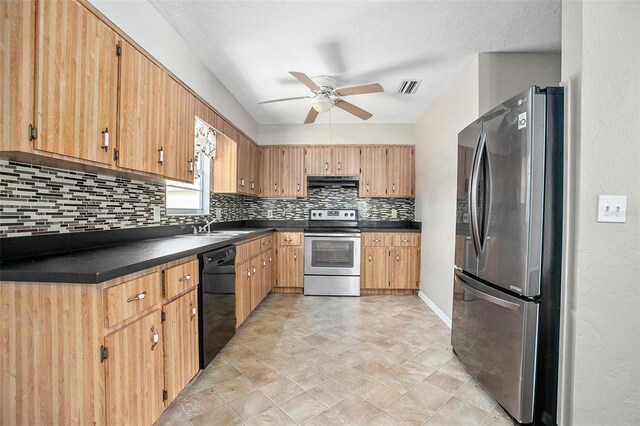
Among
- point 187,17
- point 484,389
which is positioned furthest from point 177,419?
point 187,17

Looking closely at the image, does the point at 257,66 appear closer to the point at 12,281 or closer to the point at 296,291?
the point at 12,281

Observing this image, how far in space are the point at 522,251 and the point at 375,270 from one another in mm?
2563

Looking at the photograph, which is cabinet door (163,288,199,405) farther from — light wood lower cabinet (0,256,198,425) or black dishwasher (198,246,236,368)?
light wood lower cabinet (0,256,198,425)

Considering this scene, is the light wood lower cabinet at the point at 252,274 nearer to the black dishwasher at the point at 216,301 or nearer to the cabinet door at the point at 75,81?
the black dishwasher at the point at 216,301

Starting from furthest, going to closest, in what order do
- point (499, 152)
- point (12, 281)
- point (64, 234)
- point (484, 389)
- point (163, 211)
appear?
point (163, 211), point (484, 389), point (499, 152), point (64, 234), point (12, 281)

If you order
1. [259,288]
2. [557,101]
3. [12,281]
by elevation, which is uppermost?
[557,101]

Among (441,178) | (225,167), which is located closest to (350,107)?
(441,178)

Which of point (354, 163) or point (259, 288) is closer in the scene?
point (259, 288)

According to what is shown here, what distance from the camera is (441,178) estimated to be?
312cm

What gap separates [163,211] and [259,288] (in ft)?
4.67

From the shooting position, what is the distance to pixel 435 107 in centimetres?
341

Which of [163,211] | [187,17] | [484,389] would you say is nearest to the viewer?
[484,389]

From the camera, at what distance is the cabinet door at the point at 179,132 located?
2.01 meters

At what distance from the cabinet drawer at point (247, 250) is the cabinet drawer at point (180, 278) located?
778 millimetres
